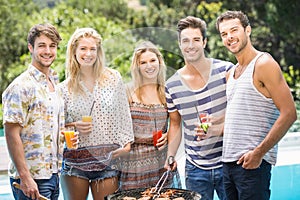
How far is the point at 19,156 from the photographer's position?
2.91m

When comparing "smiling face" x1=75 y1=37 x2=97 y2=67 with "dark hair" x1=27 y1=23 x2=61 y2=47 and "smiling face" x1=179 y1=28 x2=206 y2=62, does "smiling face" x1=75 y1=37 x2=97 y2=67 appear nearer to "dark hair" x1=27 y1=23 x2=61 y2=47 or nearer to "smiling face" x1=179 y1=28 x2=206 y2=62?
"dark hair" x1=27 y1=23 x2=61 y2=47

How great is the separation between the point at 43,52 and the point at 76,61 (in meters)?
0.22

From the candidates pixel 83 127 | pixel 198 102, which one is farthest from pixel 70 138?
pixel 198 102

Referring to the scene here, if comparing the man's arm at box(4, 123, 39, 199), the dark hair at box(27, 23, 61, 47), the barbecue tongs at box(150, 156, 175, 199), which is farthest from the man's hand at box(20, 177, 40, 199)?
the dark hair at box(27, 23, 61, 47)

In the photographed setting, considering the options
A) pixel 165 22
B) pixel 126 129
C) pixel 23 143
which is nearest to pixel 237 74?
pixel 126 129

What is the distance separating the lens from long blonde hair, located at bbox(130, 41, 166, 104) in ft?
10.6

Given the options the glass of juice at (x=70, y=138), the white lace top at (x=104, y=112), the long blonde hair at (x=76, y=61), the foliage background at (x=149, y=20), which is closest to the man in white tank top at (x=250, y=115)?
the white lace top at (x=104, y=112)

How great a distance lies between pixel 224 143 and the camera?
10.2 feet

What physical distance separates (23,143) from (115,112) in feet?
1.61

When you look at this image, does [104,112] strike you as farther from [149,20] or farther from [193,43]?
[149,20]

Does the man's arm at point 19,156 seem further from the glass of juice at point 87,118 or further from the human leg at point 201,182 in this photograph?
the human leg at point 201,182

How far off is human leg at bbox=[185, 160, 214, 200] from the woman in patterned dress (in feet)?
0.34

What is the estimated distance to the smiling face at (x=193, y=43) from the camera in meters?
3.19

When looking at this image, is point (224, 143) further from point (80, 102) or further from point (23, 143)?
point (23, 143)
